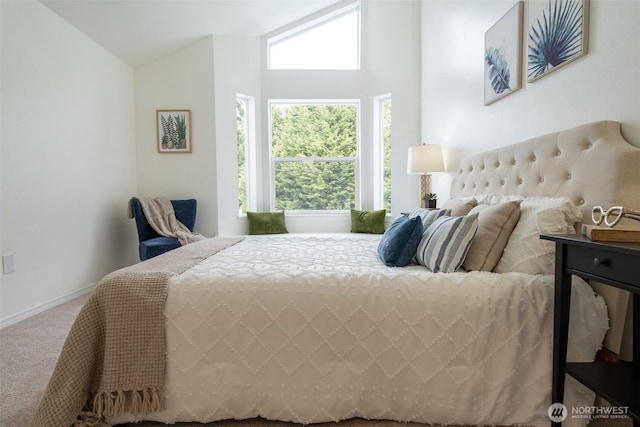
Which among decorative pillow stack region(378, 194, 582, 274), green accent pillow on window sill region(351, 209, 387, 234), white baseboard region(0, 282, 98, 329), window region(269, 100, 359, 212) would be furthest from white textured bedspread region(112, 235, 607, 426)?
window region(269, 100, 359, 212)

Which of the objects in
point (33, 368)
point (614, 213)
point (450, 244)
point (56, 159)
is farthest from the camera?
point (56, 159)

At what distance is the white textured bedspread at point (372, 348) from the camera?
1324 mm

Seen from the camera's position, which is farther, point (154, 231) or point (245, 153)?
point (245, 153)

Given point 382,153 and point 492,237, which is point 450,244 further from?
point 382,153

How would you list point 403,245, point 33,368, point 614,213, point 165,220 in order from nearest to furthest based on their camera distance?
point 614,213 → point 403,245 → point 33,368 → point 165,220

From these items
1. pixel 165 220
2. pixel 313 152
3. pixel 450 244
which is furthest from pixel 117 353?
pixel 313 152

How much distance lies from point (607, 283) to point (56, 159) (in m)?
3.74

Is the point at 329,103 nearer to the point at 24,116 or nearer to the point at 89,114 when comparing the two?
the point at 89,114

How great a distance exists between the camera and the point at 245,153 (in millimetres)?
4656

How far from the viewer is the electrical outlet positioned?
245 centimetres

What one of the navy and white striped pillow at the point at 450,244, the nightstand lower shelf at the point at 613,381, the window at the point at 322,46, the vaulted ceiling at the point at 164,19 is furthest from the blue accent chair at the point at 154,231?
the nightstand lower shelf at the point at 613,381

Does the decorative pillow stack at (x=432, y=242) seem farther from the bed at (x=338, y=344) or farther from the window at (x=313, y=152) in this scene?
the window at (x=313, y=152)

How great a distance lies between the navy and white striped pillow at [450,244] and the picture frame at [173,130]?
348cm

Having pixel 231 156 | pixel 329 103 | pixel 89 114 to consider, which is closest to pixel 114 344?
pixel 89 114
